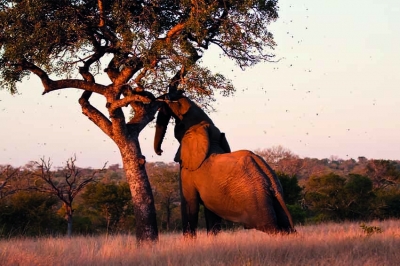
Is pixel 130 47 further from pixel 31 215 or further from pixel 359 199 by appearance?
pixel 359 199

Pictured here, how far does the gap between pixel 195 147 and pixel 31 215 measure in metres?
13.7

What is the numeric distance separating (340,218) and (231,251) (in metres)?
21.5

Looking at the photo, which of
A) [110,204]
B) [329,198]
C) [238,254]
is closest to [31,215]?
[110,204]

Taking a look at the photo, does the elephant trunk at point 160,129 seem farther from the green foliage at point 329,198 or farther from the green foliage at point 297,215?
the green foliage at point 329,198

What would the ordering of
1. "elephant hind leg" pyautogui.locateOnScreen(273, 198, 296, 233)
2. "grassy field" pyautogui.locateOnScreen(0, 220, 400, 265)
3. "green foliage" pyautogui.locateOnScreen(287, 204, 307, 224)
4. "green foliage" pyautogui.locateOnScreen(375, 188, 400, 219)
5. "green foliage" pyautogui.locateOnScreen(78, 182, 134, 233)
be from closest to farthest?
1. "grassy field" pyautogui.locateOnScreen(0, 220, 400, 265)
2. "elephant hind leg" pyautogui.locateOnScreen(273, 198, 296, 233)
3. "green foliage" pyautogui.locateOnScreen(287, 204, 307, 224)
4. "green foliage" pyautogui.locateOnScreen(78, 182, 134, 233)
5. "green foliage" pyautogui.locateOnScreen(375, 188, 400, 219)

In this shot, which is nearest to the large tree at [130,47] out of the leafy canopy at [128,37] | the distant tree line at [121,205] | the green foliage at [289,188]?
the leafy canopy at [128,37]

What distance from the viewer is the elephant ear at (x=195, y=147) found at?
13.2 m

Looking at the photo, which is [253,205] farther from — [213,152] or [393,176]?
[393,176]

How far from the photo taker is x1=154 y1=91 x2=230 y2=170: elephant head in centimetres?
1330

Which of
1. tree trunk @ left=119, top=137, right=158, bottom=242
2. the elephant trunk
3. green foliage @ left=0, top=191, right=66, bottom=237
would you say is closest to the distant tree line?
green foliage @ left=0, top=191, right=66, bottom=237

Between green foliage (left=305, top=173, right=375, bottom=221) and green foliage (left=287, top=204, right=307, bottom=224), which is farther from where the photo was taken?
green foliage (left=305, top=173, right=375, bottom=221)

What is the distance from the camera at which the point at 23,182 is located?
37000 mm

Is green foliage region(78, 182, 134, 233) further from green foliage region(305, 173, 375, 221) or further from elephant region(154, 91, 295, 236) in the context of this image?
elephant region(154, 91, 295, 236)

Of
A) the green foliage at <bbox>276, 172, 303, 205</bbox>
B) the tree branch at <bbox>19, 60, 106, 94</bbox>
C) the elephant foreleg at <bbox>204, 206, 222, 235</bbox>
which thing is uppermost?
the tree branch at <bbox>19, 60, 106, 94</bbox>
